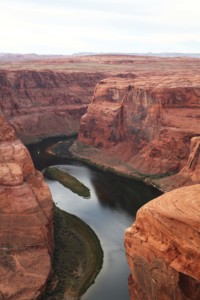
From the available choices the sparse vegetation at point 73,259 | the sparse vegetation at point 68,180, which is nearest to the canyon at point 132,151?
the sparse vegetation at point 73,259

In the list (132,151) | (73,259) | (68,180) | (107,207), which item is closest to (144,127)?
(132,151)

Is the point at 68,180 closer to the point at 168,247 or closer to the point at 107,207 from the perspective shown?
the point at 107,207

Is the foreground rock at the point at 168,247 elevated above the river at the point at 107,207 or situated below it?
above

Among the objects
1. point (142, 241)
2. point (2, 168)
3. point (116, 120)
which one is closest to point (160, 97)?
point (116, 120)

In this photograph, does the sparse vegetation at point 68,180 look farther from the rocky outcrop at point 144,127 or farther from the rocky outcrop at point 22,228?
the rocky outcrop at point 22,228

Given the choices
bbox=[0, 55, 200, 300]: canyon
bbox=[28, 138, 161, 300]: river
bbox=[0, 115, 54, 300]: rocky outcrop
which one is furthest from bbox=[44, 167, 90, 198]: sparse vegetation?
bbox=[0, 115, 54, 300]: rocky outcrop

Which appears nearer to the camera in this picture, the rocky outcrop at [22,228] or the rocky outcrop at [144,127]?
the rocky outcrop at [22,228]

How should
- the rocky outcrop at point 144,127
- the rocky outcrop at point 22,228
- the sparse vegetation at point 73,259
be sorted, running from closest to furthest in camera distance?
the rocky outcrop at point 22,228, the sparse vegetation at point 73,259, the rocky outcrop at point 144,127
